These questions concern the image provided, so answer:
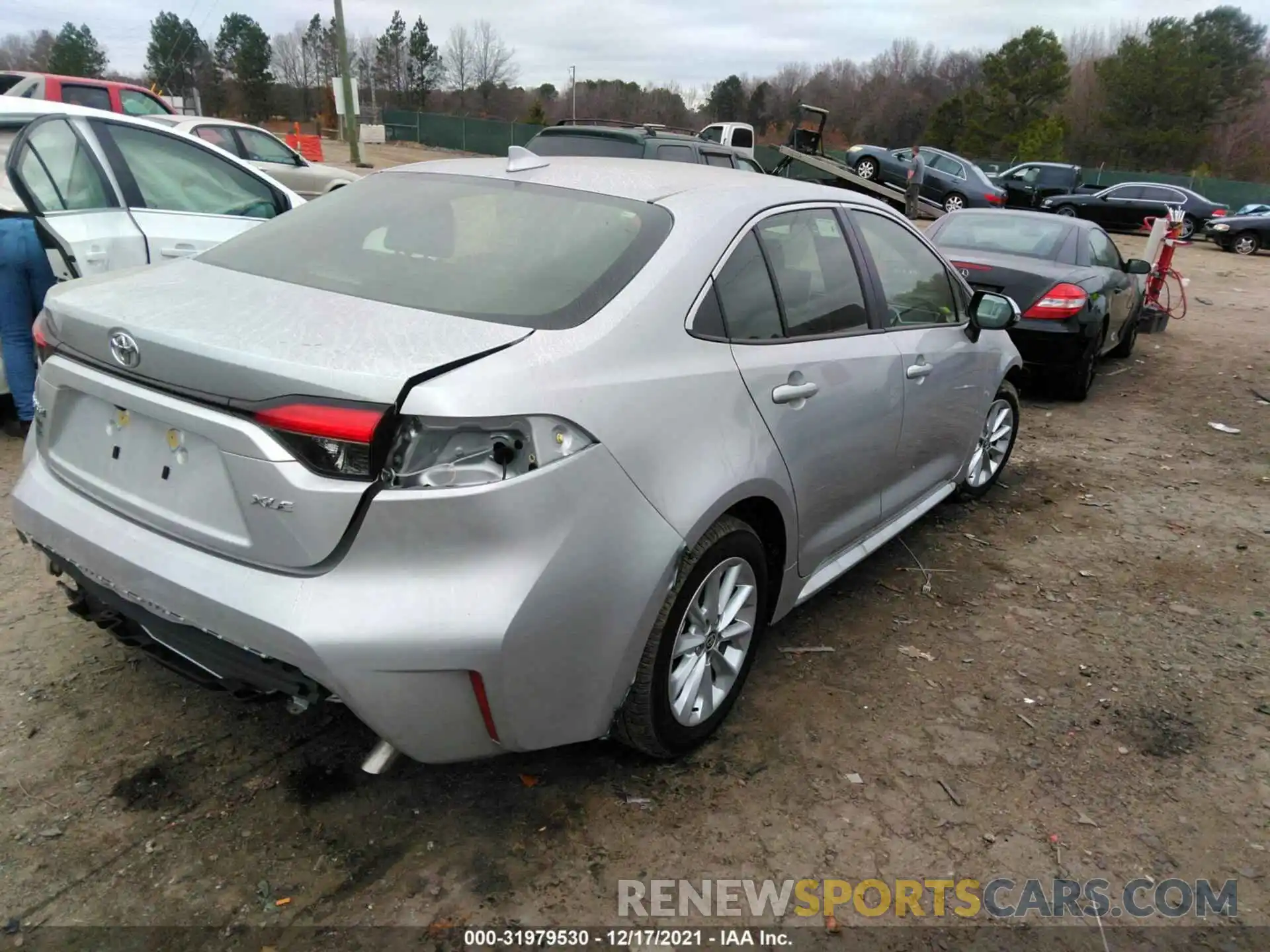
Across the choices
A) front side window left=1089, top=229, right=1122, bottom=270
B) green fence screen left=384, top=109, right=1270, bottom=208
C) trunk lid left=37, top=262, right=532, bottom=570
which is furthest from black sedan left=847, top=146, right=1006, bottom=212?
trunk lid left=37, top=262, right=532, bottom=570

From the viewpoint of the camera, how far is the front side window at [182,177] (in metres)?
5.09

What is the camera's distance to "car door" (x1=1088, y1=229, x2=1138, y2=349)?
7.67 metres

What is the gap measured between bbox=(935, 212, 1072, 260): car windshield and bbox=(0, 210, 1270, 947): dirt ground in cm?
448

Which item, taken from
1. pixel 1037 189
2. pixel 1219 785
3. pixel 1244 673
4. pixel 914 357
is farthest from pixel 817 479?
pixel 1037 189

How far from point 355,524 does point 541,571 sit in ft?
1.34

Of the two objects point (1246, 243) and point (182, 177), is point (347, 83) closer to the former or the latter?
point (182, 177)

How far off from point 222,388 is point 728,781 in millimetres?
1755

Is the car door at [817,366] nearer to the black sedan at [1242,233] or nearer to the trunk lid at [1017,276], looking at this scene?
the trunk lid at [1017,276]

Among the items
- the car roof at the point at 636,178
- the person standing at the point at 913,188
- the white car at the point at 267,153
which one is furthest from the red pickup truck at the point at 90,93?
the person standing at the point at 913,188

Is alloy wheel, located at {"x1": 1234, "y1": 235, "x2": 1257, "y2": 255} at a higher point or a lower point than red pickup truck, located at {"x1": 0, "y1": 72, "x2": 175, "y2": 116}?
lower

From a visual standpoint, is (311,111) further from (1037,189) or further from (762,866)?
(762,866)

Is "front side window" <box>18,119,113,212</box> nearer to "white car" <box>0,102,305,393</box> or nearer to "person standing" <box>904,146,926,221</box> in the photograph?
"white car" <box>0,102,305,393</box>

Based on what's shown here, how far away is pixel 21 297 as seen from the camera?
451 cm

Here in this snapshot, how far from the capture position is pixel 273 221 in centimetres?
308
